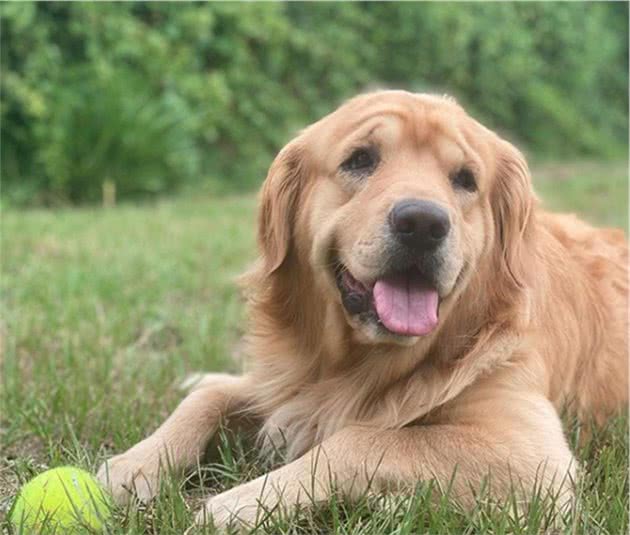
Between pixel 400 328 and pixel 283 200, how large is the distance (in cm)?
72

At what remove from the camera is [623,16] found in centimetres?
1644

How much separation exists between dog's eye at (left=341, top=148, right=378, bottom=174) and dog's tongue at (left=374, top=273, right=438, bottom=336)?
40 centimetres

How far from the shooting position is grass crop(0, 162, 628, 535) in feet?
8.16

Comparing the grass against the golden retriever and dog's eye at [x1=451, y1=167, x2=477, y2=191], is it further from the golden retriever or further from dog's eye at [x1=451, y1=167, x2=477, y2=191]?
dog's eye at [x1=451, y1=167, x2=477, y2=191]

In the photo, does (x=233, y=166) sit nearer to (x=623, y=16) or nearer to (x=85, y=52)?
(x=85, y=52)

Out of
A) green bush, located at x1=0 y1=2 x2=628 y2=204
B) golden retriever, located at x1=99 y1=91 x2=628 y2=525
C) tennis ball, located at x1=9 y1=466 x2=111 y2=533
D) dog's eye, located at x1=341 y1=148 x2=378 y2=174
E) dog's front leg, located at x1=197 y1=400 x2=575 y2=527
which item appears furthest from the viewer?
green bush, located at x1=0 y1=2 x2=628 y2=204

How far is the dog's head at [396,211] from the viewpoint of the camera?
272 centimetres

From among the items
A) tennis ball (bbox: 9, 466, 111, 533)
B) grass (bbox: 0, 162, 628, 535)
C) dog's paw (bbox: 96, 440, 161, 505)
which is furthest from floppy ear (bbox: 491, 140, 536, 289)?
tennis ball (bbox: 9, 466, 111, 533)

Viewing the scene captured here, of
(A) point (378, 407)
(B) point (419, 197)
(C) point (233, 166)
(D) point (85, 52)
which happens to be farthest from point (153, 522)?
(C) point (233, 166)

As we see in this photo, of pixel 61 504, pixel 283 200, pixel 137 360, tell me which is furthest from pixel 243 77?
pixel 61 504

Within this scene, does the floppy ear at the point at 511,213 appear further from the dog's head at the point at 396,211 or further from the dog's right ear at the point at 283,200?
the dog's right ear at the point at 283,200

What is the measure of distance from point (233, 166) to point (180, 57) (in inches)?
64.3

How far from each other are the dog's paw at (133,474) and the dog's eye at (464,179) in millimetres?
1246

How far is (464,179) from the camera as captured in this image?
119 inches
